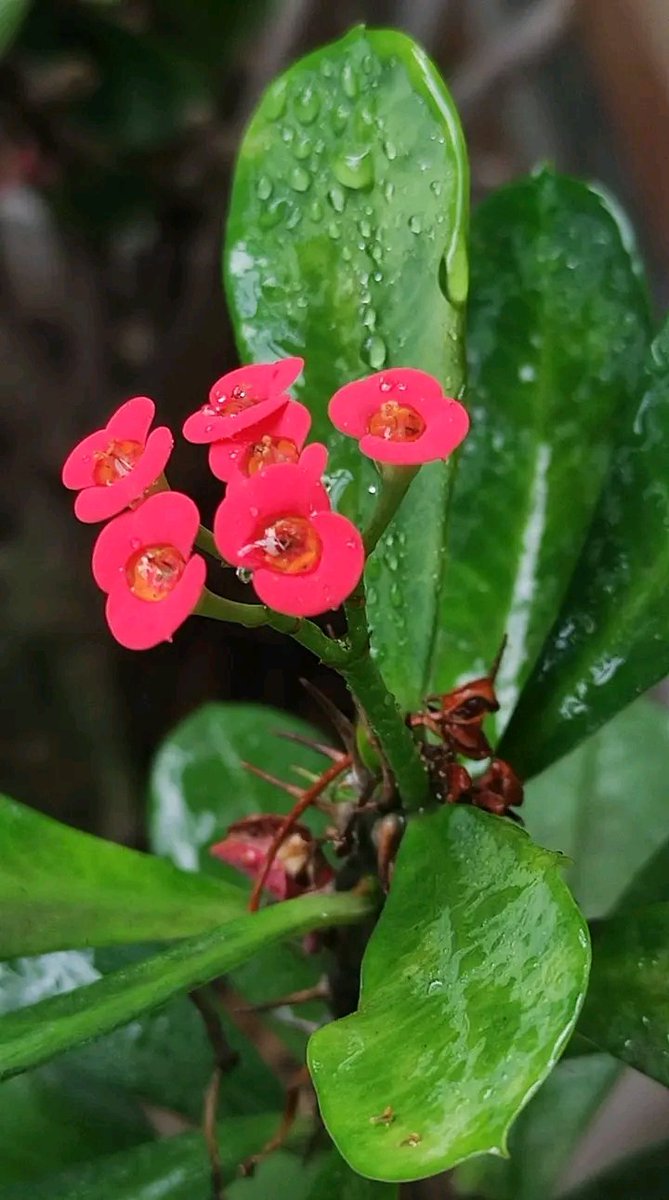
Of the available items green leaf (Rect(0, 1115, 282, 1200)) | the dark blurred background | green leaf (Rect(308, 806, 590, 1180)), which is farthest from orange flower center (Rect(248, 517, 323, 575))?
the dark blurred background

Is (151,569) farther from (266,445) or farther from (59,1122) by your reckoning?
(59,1122)

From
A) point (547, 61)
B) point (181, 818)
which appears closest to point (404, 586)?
point (181, 818)

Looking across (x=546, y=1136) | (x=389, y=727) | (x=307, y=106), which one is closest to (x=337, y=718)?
(x=389, y=727)

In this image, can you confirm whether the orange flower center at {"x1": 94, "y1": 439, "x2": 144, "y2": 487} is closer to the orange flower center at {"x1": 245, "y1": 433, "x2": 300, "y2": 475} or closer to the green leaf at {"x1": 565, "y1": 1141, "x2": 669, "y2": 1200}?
the orange flower center at {"x1": 245, "y1": 433, "x2": 300, "y2": 475}

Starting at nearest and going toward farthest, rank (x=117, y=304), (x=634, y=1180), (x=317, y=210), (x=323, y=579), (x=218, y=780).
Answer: (x=323, y=579), (x=317, y=210), (x=634, y=1180), (x=218, y=780), (x=117, y=304)

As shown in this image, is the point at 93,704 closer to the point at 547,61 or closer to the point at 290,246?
the point at 290,246

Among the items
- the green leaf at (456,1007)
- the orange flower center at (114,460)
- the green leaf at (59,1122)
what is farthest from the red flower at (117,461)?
the green leaf at (59,1122)
